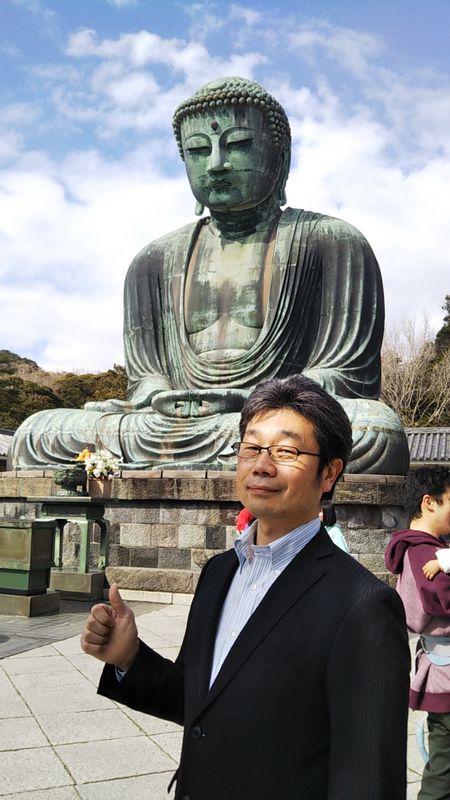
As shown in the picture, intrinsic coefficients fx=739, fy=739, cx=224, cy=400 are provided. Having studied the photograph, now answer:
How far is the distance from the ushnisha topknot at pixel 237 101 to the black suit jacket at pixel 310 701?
925 centimetres

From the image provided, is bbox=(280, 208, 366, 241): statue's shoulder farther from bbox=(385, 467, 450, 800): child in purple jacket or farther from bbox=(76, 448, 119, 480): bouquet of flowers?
bbox=(385, 467, 450, 800): child in purple jacket

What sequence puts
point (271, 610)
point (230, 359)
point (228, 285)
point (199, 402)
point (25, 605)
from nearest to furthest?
point (271, 610) < point (25, 605) < point (199, 402) < point (230, 359) < point (228, 285)

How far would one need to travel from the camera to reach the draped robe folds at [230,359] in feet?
28.8

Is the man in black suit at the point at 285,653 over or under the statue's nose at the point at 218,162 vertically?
under

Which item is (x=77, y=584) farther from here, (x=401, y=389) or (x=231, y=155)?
(x=401, y=389)

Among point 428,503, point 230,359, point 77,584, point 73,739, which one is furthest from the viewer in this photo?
point 230,359

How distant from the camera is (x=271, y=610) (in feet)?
4.33

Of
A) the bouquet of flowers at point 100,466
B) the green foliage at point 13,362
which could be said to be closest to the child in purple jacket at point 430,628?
the bouquet of flowers at point 100,466

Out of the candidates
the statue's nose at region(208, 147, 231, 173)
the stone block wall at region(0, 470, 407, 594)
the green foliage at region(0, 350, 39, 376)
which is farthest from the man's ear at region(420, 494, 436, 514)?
the green foliage at region(0, 350, 39, 376)

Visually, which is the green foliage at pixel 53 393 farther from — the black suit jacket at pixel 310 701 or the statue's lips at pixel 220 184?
the black suit jacket at pixel 310 701

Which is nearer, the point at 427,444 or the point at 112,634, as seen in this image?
the point at 112,634

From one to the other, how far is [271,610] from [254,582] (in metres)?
0.14

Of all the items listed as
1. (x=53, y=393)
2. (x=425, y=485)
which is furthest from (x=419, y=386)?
(x=425, y=485)

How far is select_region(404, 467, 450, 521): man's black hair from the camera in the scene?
2.58 m
